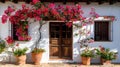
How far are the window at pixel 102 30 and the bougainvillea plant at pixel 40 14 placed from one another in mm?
1275

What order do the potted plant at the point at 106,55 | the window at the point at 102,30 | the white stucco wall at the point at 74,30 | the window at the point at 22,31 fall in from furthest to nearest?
the window at the point at 102,30, the white stucco wall at the point at 74,30, the window at the point at 22,31, the potted plant at the point at 106,55

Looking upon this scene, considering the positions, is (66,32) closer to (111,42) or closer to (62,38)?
(62,38)

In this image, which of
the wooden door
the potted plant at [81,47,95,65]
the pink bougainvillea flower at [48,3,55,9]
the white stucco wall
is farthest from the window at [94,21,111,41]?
the pink bougainvillea flower at [48,3,55,9]

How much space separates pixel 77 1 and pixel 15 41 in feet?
12.9

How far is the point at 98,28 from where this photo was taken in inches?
638

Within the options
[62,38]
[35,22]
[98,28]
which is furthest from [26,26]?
[98,28]

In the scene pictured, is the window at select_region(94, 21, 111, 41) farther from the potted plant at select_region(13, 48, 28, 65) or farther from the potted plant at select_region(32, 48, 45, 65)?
A: the potted plant at select_region(13, 48, 28, 65)

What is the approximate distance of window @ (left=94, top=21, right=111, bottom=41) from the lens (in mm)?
16203

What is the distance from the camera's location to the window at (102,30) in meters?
16.2

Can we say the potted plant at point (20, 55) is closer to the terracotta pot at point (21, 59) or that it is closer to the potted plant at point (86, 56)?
the terracotta pot at point (21, 59)

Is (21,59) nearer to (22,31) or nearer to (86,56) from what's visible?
(22,31)

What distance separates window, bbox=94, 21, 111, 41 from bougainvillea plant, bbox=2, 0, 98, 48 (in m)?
1.28

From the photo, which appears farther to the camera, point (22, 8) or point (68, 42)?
point (68, 42)

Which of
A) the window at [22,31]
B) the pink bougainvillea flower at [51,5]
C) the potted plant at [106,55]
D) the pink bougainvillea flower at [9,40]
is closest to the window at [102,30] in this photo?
the potted plant at [106,55]
